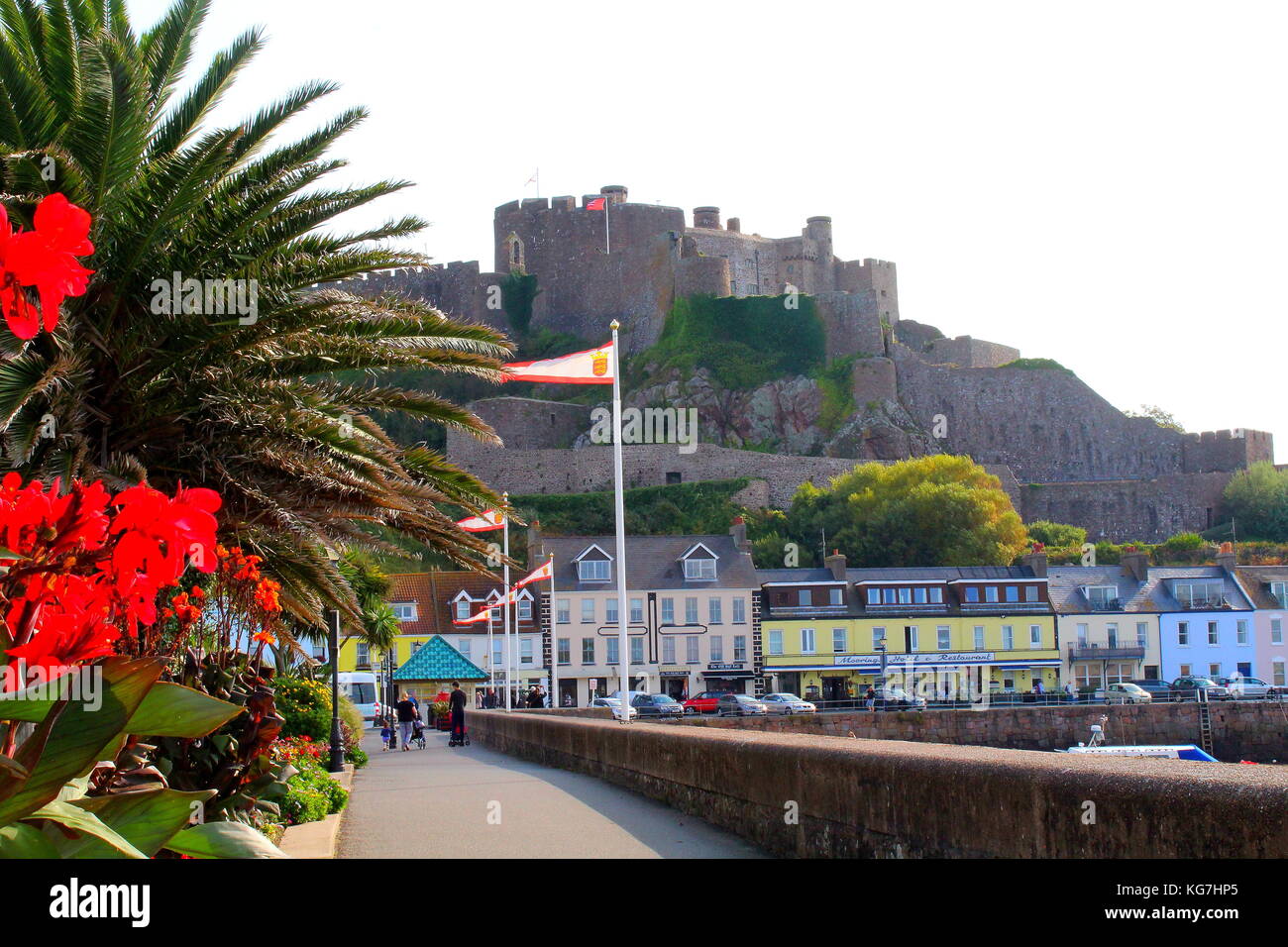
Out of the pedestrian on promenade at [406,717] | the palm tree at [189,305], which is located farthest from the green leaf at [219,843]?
the pedestrian on promenade at [406,717]

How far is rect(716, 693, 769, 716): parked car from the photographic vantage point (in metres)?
43.5

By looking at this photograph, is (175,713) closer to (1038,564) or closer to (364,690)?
(364,690)

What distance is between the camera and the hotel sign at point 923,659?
56.9m

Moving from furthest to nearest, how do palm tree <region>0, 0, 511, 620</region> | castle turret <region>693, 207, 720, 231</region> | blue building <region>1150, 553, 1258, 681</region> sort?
castle turret <region>693, 207, 720, 231</region>, blue building <region>1150, 553, 1258, 681</region>, palm tree <region>0, 0, 511, 620</region>

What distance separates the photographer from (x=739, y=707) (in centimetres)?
4419

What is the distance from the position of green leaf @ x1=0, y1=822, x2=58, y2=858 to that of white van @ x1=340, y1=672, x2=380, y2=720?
145ft

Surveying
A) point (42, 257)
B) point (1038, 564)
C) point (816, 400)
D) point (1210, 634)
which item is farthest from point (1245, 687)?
point (42, 257)

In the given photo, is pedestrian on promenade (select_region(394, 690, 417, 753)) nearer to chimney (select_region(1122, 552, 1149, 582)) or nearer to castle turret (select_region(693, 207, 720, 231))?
chimney (select_region(1122, 552, 1149, 582))

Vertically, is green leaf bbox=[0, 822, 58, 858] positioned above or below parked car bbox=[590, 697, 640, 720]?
→ above

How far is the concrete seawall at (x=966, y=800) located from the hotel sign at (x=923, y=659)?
46621 mm

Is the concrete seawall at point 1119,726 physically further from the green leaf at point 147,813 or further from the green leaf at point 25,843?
the green leaf at point 25,843

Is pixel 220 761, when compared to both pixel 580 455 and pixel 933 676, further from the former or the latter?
pixel 580 455

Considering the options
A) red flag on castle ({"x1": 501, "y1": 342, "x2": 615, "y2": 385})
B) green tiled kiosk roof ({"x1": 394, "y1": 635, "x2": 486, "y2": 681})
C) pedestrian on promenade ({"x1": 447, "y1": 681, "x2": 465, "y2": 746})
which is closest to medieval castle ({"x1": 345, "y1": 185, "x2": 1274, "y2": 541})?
green tiled kiosk roof ({"x1": 394, "y1": 635, "x2": 486, "y2": 681})

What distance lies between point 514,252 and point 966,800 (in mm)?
97605
